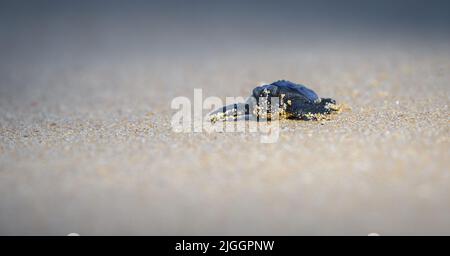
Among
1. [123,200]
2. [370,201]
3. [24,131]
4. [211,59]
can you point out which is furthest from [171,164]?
[211,59]

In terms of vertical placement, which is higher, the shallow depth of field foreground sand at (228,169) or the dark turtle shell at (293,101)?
the dark turtle shell at (293,101)

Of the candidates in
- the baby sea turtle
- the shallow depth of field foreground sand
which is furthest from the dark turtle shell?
the shallow depth of field foreground sand

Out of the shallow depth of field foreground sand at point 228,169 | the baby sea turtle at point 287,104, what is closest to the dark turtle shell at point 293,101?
the baby sea turtle at point 287,104

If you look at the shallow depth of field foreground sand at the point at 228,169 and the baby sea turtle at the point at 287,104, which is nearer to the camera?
the shallow depth of field foreground sand at the point at 228,169

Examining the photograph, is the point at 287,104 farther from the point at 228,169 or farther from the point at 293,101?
the point at 228,169

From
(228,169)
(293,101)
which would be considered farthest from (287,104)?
(228,169)

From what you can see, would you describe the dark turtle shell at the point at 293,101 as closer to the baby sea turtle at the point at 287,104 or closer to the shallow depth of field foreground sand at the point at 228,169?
the baby sea turtle at the point at 287,104

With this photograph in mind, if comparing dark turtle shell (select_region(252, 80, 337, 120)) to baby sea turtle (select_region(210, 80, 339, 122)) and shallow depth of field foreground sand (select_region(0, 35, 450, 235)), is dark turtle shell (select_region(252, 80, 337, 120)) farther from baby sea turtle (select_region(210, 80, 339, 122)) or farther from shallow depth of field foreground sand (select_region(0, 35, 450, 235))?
shallow depth of field foreground sand (select_region(0, 35, 450, 235))

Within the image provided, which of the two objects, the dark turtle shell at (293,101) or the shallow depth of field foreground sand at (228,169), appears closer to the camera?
the shallow depth of field foreground sand at (228,169)
